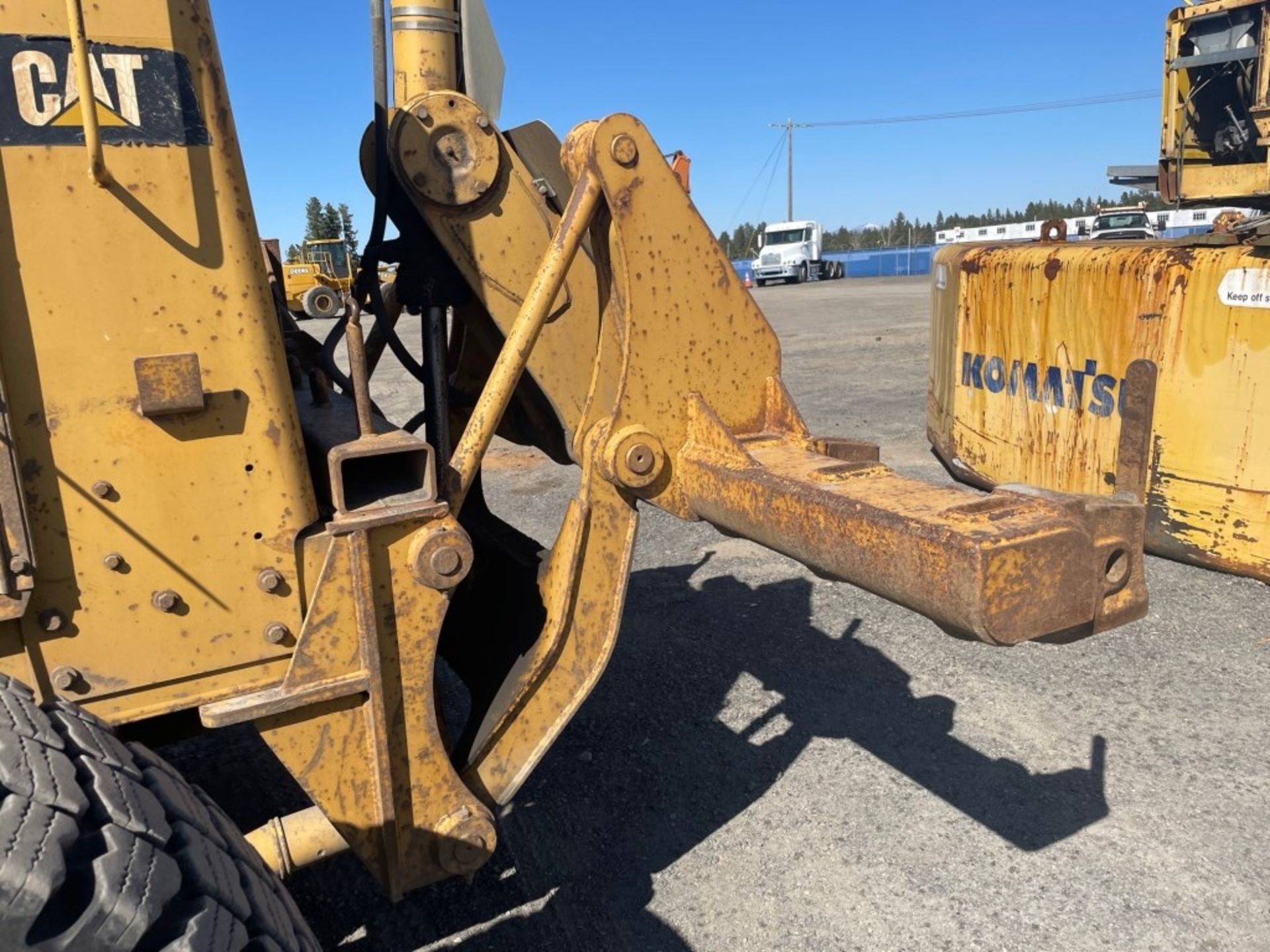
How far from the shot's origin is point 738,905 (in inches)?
99.1

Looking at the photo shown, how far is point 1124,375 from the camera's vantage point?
4555 mm

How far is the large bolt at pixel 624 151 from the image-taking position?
2064mm

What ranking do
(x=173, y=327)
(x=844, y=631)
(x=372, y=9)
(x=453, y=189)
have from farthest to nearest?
(x=844, y=631) → (x=453, y=189) → (x=372, y=9) → (x=173, y=327)

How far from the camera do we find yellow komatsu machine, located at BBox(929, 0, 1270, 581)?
406 cm

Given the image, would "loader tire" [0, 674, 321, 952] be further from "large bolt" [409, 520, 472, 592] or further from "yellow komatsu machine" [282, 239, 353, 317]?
"yellow komatsu machine" [282, 239, 353, 317]

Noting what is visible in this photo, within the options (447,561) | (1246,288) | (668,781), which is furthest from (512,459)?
(447,561)

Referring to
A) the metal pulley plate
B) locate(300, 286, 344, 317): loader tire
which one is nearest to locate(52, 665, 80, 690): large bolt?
the metal pulley plate

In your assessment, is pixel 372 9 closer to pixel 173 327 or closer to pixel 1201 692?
pixel 173 327

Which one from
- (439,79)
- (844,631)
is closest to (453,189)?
(439,79)

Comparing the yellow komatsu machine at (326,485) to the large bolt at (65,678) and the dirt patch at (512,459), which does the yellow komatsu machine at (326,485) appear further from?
the dirt patch at (512,459)

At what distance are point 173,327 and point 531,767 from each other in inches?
49.5

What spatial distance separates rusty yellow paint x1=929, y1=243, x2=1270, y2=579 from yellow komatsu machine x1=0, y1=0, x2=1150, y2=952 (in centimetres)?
278

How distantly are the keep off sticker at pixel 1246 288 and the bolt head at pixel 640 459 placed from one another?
315cm

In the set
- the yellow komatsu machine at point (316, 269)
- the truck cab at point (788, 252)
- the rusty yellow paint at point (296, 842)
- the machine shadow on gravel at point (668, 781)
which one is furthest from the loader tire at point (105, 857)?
the truck cab at point (788, 252)
